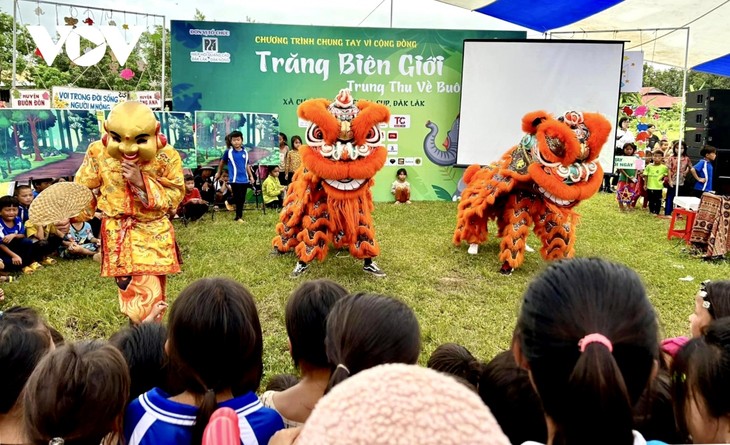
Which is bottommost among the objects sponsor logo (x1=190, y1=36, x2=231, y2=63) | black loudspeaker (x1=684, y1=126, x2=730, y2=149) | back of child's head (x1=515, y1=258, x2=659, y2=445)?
back of child's head (x1=515, y1=258, x2=659, y2=445)

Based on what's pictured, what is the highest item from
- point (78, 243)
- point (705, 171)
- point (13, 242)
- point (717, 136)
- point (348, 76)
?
point (348, 76)

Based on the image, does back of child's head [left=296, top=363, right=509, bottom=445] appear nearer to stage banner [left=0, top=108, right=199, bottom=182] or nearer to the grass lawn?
the grass lawn

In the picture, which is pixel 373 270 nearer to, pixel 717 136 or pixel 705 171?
pixel 705 171

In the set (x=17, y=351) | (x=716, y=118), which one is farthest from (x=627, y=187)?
(x=17, y=351)

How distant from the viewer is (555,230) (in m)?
5.65

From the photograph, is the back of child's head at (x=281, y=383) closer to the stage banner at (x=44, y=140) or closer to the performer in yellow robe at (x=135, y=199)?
the performer in yellow robe at (x=135, y=199)

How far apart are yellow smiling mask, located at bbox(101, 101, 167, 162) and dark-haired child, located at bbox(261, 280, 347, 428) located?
64.1 inches

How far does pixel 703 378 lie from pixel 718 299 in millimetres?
622

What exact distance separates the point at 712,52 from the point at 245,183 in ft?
26.2

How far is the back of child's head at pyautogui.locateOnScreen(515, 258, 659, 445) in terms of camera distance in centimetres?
105

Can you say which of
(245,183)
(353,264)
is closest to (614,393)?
(353,264)

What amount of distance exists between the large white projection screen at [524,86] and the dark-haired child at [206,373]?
8297mm

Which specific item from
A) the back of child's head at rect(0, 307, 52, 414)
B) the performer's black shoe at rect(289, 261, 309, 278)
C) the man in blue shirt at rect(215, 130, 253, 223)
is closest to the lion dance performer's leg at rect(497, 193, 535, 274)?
the performer's black shoe at rect(289, 261, 309, 278)

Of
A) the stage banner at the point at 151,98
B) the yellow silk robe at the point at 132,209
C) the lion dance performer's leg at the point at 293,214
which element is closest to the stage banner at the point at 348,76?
the stage banner at the point at 151,98
